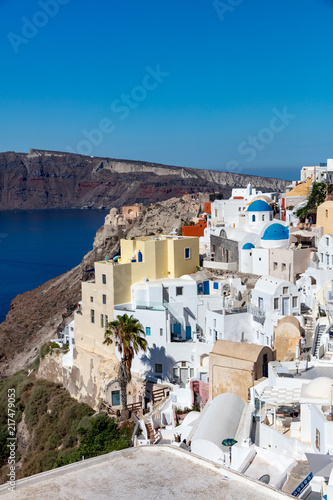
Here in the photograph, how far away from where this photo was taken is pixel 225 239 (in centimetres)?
2800

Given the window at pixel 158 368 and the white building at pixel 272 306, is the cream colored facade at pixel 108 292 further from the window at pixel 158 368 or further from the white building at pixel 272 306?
Result: the white building at pixel 272 306

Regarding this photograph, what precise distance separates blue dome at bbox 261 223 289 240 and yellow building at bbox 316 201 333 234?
1.53m

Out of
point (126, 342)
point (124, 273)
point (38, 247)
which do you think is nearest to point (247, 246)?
point (124, 273)

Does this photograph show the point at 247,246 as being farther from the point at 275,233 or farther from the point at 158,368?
the point at 158,368

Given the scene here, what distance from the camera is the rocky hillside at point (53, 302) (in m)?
37.3

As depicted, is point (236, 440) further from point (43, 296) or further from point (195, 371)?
point (43, 296)

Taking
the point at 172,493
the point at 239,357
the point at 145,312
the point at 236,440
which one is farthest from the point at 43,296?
the point at 172,493

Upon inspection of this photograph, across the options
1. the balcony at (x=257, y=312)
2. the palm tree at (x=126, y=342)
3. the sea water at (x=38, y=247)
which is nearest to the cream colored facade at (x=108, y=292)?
the palm tree at (x=126, y=342)

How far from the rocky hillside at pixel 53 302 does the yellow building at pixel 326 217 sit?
15952mm

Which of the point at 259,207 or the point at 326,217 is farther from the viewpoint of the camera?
the point at 259,207

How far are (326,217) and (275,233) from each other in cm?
233

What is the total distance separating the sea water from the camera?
72750 mm

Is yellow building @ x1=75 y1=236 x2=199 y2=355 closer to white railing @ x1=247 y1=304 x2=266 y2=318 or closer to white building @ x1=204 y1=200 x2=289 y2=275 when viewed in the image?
white building @ x1=204 y1=200 x2=289 y2=275

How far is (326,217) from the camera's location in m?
25.3
